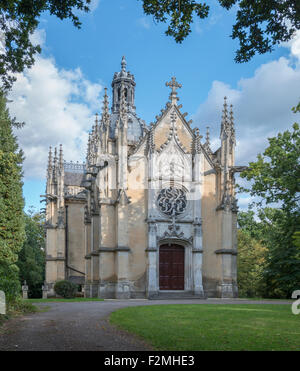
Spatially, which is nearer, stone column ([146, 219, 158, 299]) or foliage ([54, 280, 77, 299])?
stone column ([146, 219, 158, 299])

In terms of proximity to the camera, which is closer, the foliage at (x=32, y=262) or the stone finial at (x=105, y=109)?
the stone finial at (x=105, y=109)

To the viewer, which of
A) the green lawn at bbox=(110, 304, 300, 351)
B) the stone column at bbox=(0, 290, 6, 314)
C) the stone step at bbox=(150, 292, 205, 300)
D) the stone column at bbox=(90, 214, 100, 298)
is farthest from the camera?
the stone column at bbox=(90, 214, 100, 298)

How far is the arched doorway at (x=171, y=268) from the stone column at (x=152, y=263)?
3.96 ft

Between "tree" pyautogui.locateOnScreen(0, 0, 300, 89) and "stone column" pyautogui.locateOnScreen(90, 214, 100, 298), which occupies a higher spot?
"tree" pyautogui.locateOnScreen(0, 0, 300, 89)

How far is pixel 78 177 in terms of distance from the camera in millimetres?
52812

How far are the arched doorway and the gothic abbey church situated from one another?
0.23ft

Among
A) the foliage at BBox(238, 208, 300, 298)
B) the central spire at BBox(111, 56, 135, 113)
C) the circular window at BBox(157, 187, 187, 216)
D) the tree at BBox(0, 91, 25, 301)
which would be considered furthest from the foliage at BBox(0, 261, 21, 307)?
the central spire at BBox(111, 56, 135, 113)

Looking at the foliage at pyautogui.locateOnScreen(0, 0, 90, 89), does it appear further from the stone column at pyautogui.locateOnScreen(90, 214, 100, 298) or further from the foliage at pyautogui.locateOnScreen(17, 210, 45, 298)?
the foliage at pyautogui.locateOnScreen(17, 210, 45, 298)

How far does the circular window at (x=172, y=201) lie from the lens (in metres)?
32.3

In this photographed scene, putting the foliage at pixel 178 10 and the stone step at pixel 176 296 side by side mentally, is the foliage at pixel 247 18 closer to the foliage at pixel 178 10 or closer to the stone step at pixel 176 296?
the foliage at pixel 178 10

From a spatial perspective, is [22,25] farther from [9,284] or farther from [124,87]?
[124,87]

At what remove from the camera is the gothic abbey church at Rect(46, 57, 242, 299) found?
3089 cm

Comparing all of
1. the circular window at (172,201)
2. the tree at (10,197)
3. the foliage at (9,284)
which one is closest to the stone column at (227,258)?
the circular window at (172,201)
